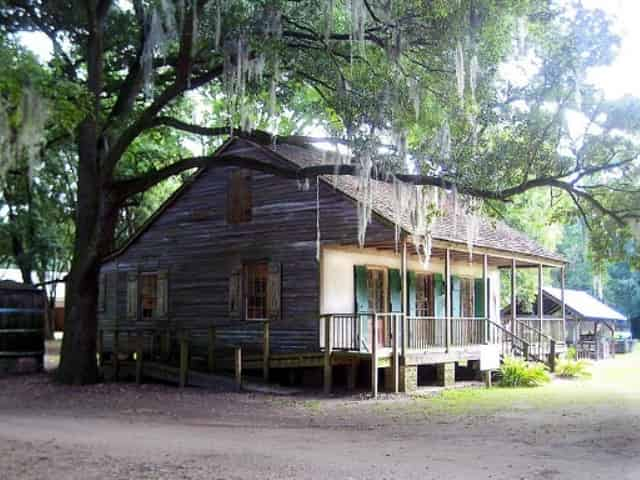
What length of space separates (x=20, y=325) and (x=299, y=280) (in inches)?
317

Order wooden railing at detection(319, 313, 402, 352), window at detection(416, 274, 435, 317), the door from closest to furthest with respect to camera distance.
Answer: wooden railing at detection(319, 313, 402, 352), the door, window at detection(416, 274, 435, 317)

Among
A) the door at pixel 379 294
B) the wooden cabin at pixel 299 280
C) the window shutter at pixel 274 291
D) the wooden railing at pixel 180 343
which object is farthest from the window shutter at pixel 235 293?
the door at pixel 379 294

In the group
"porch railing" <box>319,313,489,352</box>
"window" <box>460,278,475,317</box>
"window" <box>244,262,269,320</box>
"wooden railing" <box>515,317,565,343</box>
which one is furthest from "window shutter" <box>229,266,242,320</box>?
"wooden railing" <box>515,317,565,343</box>

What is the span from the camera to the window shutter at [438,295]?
22.0m

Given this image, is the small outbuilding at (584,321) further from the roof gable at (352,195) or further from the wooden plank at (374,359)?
the wooden plank at (374,359)

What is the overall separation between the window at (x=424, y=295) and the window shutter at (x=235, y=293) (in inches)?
208

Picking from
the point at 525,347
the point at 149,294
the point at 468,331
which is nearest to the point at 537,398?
the point at 468,331

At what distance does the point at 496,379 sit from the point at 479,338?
3.74 ft

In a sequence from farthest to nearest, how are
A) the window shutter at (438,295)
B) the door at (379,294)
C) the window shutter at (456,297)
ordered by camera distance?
the window shutter at (456,297), the window shutter at (438,295), the door at (379,294)

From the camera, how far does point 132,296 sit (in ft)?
72.8

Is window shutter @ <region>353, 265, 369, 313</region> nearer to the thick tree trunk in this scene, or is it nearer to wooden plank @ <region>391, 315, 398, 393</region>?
wooden plank @ <region>391, 315, 398, 393</region>

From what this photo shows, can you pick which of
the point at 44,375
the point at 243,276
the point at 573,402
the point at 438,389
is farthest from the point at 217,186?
the point at 573,402

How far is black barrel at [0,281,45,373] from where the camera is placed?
2019 centimetres

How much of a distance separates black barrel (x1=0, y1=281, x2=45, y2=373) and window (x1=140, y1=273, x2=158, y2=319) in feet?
9.06
